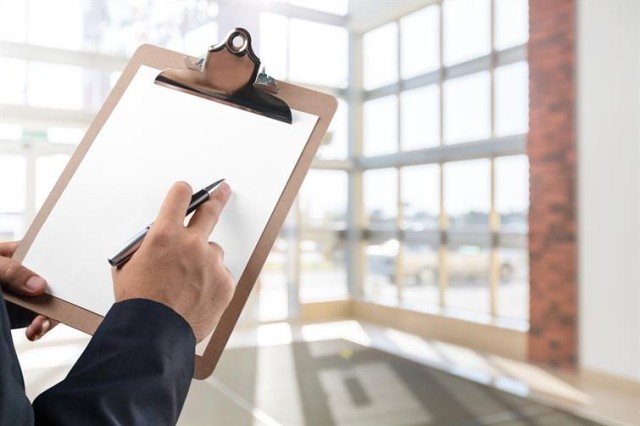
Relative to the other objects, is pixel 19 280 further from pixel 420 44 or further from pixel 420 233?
pixel 420 44

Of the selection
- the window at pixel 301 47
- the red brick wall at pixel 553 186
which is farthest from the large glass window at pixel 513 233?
the window at pixel 301 47

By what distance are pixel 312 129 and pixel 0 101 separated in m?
0.45

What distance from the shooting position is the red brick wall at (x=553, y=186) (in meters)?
3.65

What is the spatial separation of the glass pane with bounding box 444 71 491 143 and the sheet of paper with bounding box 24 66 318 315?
4.09m

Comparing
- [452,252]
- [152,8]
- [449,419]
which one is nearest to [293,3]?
[152,8]

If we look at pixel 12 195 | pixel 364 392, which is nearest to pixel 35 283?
pixel 12 195

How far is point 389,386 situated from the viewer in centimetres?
296

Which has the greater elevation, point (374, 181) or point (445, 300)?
point (374, 181)

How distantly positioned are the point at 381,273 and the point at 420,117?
1491 millimetres

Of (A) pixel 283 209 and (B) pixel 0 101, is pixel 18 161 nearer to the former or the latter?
(B) pixel 0 101

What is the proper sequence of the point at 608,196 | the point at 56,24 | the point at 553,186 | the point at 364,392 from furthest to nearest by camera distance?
1. the point at 553,186
2. the point at 608,196
3. the point at 364,392
4. the point at 56,24

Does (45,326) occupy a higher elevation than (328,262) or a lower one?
higher

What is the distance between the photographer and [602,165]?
3.34 m

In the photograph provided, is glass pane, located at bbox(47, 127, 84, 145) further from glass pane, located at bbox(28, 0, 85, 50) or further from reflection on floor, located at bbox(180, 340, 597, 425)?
reflection on floor, located at bbox(180, 340, 597, 425)
